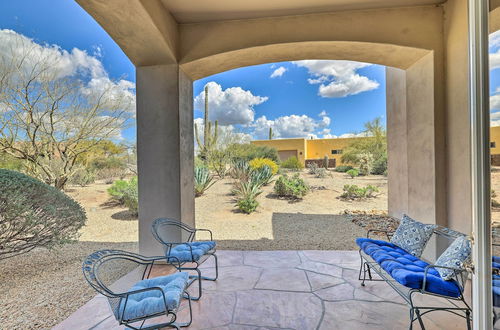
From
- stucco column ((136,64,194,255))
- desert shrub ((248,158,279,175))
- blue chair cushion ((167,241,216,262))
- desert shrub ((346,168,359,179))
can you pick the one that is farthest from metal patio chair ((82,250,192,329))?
desert shrub ((346,168,359,179))

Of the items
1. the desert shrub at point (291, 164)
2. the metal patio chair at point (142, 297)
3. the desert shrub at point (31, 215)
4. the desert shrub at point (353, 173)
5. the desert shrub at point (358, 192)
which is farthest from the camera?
the desert shrub at point (291, 164)

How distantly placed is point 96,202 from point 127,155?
161 centimetres

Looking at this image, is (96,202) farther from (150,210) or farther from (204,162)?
(150,210)

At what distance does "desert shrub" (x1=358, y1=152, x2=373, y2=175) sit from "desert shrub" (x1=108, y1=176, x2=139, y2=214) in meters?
8.46

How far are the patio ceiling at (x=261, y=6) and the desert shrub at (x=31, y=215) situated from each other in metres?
2.83

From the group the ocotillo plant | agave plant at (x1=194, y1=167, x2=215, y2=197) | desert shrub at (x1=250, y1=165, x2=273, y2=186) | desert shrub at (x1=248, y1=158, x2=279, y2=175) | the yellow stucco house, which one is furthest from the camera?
the yellow stucco house

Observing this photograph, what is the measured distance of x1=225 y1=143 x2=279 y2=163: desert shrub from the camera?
29.1 ft

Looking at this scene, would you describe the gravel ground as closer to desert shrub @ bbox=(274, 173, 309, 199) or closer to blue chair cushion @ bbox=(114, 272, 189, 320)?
desert shrub @ bbox=(274, 173, 309, 199)

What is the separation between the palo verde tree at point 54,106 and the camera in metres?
4.41

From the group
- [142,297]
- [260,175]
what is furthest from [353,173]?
[142,297]

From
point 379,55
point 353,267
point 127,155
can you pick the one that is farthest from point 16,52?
point 353,267

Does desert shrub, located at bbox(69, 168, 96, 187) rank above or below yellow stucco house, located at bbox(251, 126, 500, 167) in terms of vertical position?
below

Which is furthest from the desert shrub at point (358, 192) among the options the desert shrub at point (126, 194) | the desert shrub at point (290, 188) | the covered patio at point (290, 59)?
the desert shrub at point (126, 194)

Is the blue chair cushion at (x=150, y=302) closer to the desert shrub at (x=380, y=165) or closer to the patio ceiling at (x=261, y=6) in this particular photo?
the patio ceiling at (x=261, y=6)
